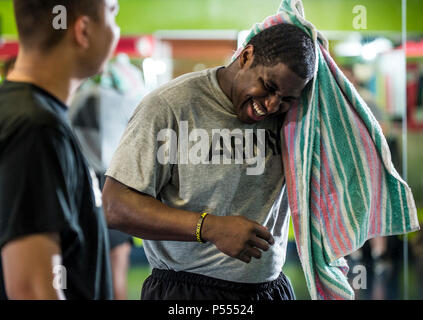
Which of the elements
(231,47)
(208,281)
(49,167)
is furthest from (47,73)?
(231,47)

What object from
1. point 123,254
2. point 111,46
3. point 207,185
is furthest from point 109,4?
point 123,254

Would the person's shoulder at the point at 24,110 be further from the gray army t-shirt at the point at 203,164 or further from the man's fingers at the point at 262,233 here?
the man's fingers at the point at 262,233

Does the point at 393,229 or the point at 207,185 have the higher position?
the point at 207,185

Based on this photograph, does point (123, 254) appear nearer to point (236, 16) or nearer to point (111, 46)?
point (236, 16)

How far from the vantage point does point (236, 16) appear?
1756 millimetres

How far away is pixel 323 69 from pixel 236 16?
0.74m

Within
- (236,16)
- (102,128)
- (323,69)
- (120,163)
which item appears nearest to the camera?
(120,163)

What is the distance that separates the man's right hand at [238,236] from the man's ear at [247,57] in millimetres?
380

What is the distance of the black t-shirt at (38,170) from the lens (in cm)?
72

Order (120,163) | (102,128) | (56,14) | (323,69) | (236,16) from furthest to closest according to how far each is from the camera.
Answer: (102,128), (236,16), (323,69), (120,163), (56,14)

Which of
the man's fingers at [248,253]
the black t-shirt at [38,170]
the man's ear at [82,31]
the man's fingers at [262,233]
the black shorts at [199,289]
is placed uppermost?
the man's ear at [82,31]

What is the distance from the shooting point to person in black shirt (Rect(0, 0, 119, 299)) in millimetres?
722

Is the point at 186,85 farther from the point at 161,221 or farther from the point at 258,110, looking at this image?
the point at 161,221

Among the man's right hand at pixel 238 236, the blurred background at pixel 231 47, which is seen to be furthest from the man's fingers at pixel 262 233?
the blurred background at pixel 231 47
